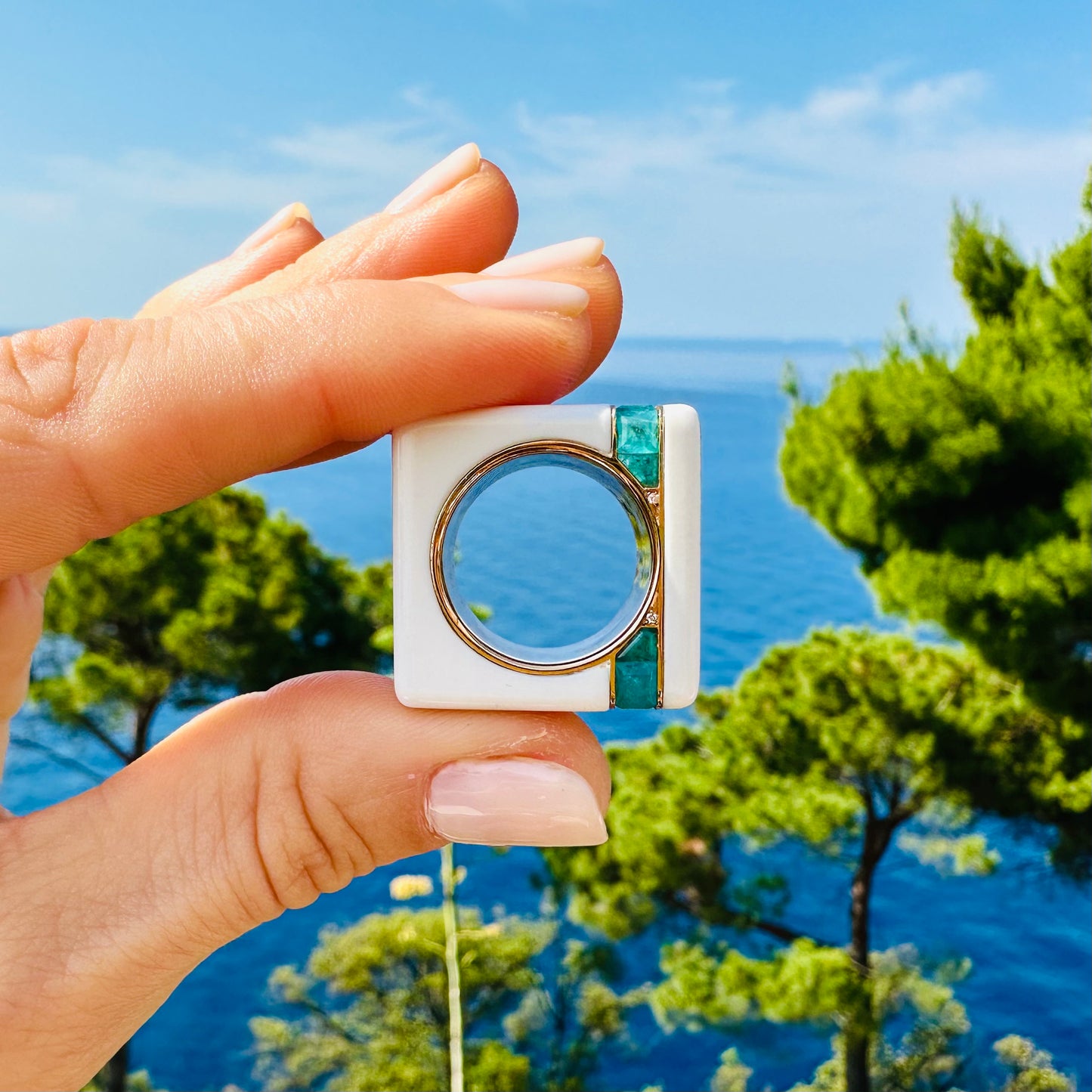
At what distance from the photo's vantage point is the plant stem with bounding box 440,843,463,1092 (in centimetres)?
270

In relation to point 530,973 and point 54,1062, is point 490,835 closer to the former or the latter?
point 54,1062

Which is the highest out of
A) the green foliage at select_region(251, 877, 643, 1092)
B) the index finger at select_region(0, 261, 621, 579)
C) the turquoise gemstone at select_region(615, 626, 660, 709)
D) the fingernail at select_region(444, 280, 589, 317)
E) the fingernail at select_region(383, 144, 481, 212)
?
the fingernail at select_region(383, 144, 481, 212)

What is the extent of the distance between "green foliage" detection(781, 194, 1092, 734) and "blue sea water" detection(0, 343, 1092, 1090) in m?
0.27

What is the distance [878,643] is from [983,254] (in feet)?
3.71

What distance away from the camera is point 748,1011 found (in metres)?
2.71

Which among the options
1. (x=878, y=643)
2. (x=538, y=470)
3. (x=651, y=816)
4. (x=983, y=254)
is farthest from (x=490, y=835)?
(x=983, y=254)

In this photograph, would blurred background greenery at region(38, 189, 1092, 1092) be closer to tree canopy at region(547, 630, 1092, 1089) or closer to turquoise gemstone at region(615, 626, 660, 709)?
tree canopy at region(547, 630, 1092, 1089)

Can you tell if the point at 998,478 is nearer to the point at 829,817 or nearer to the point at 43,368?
the point at 829,817

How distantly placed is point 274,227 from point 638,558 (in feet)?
2.10

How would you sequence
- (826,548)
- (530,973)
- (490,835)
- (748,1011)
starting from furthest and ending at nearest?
1. (826,548)
2. (530,973)
3. (748,1011)
4. (490,835)

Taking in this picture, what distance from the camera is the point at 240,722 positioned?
0.79 meters

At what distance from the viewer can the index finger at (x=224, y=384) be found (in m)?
0.69

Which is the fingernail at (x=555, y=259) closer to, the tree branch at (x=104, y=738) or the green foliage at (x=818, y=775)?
the green foliage at (x=818, y=775)

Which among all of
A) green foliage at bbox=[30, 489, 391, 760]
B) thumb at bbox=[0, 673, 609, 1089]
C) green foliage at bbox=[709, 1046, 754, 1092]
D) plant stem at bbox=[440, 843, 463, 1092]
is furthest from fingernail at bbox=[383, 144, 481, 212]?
green foliage at bbox=[709, 1046, 754, 1092]
